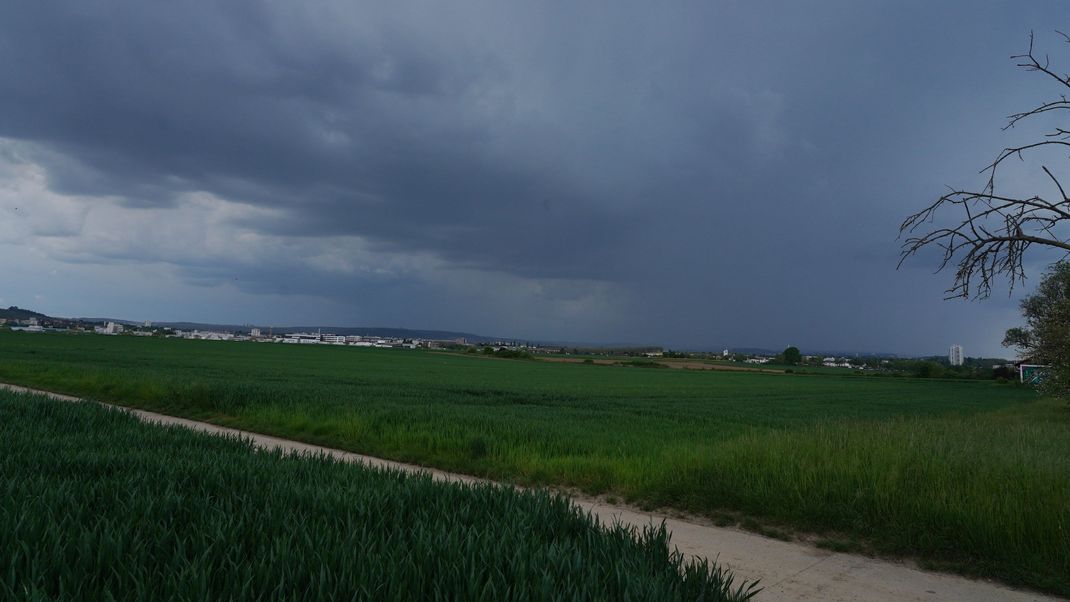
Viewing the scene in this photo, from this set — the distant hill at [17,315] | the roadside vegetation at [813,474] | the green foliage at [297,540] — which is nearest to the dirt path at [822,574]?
the roadside vegetation at [813,474]

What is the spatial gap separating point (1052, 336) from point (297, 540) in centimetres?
853

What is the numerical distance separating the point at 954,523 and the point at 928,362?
375 feet

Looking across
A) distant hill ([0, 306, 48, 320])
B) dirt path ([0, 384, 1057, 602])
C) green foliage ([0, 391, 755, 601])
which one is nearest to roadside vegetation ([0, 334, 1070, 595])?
dirt path ([0, 384, 1057, 602])

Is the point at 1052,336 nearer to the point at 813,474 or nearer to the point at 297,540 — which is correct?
the point at 813,474

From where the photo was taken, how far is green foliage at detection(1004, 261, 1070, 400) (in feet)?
16.3

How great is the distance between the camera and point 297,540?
3688 millimetres

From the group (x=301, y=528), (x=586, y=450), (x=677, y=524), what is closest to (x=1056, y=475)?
(x=677, y=524)

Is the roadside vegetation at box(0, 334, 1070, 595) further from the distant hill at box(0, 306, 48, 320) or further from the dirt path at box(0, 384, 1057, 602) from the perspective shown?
the distant hill at box(0, 306, 48, 320)

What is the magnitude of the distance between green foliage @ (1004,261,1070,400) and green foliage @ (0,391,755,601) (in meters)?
3.48

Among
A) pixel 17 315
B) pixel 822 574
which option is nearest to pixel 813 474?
pixel 822 574

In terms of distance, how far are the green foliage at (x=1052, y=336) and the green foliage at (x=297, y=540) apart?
3484mm

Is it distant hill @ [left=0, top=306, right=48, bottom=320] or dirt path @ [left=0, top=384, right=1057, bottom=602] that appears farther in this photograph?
distant hill @ [left=0, top=306, right=48, bottom=320]

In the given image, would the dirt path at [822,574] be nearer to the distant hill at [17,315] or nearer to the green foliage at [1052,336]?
the green foliage at [1052,336]

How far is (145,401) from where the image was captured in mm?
19125
